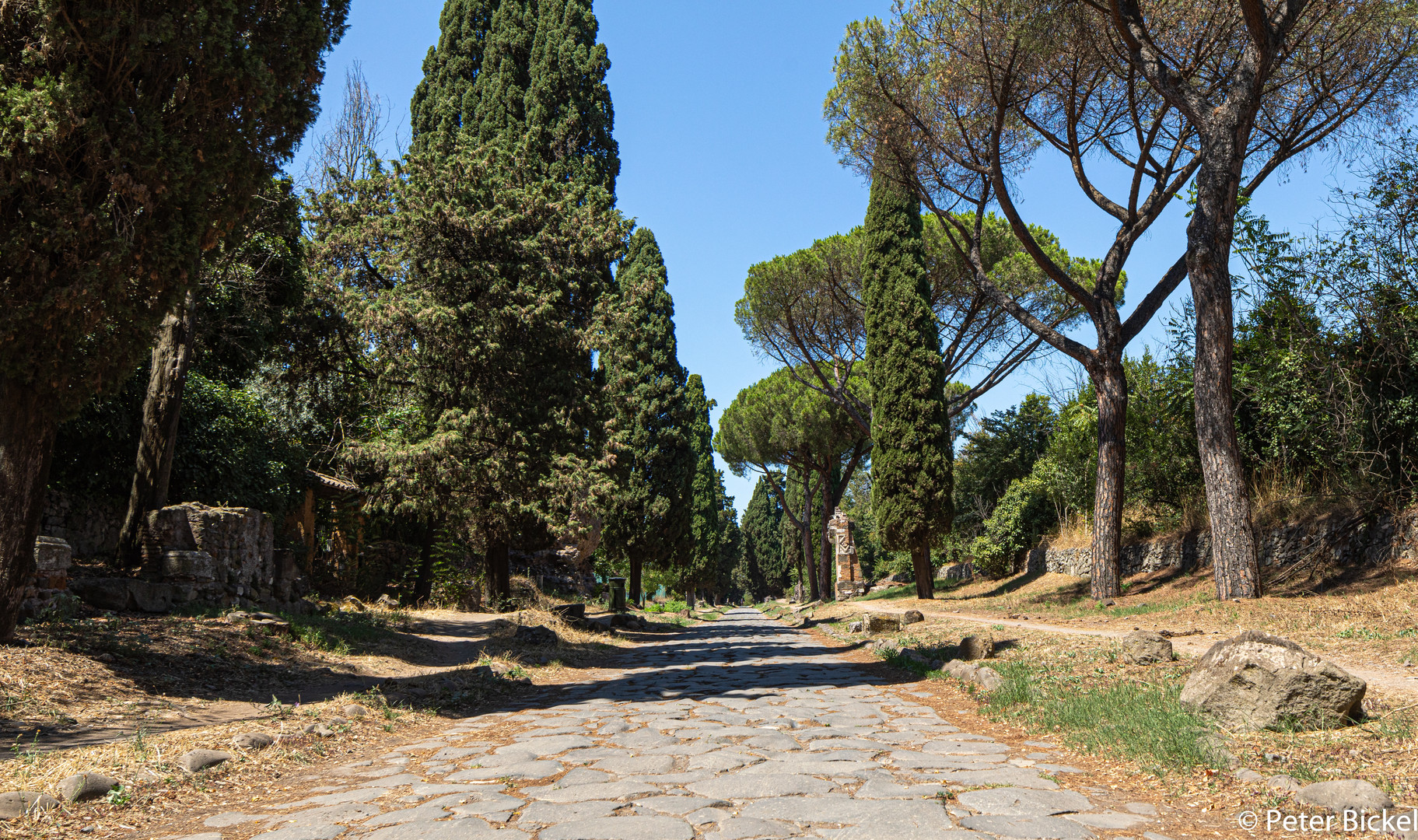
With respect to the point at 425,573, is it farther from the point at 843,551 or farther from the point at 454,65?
the point at 843,551

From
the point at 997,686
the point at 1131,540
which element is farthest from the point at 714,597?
the point at 997,686

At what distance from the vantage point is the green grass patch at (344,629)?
855 centimetres

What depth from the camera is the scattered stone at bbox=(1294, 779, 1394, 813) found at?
2740 millimetres

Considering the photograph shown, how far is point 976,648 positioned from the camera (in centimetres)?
782

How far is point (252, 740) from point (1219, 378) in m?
10.3

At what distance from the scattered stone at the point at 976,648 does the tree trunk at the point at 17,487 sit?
26.1 ft

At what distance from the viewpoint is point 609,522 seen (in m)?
22.2

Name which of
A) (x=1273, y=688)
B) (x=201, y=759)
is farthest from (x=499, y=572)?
(x=1273, y=688)

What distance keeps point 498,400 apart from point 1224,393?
947cm

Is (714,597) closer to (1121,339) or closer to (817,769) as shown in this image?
(1121,339)

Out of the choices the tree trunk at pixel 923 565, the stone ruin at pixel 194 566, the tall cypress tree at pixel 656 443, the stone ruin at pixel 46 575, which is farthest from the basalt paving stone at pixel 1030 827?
the tall cypress tree at pixel 656 443

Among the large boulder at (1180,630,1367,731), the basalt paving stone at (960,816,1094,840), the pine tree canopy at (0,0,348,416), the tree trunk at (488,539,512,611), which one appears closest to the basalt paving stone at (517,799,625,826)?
the basalt paving stone at (960,816,1094,840)

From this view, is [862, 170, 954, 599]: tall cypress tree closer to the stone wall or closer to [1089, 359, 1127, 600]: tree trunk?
the stone wall

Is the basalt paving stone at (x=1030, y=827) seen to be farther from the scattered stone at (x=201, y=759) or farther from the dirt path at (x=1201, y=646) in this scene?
the scattered stone at (x=201, y=759)
